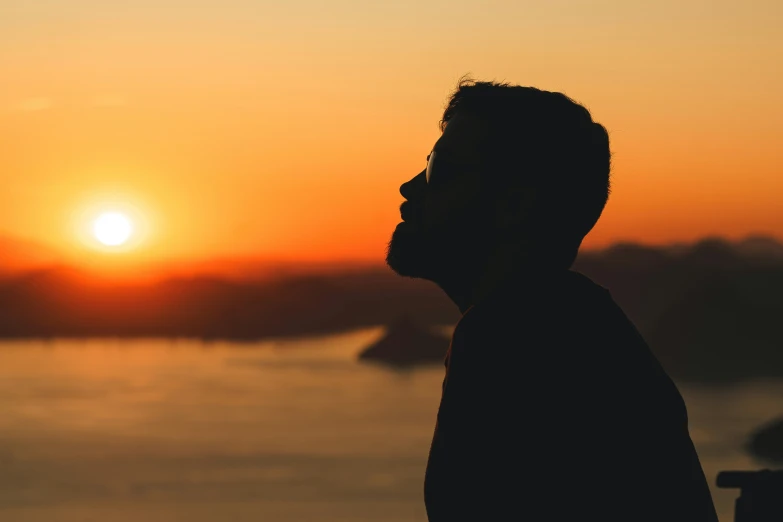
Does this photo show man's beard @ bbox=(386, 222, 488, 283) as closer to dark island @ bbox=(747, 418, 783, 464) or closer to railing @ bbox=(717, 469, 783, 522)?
railing @ bbox=(717, 469, 783, 522)

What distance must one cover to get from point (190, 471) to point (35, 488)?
25.3m

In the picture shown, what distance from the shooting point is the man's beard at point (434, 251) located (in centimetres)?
239

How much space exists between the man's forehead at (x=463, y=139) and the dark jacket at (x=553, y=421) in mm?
319

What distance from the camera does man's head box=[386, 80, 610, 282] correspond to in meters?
2.35

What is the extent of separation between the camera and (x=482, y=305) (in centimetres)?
215

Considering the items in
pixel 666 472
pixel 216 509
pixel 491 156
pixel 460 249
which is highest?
pixel 216 509

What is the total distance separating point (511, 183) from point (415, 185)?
0.84 ft

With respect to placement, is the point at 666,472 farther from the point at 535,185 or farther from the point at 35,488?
the point at 35,488

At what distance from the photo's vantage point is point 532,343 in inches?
82.4

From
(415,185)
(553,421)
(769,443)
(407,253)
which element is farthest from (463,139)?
(769,443)

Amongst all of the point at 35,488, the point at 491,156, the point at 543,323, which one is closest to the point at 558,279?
the point at 543,323

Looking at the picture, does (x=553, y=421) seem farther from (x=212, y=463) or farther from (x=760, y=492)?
(x=212, y=463)

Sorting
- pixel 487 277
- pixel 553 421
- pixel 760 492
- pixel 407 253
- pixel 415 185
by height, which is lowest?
pixel 553 421

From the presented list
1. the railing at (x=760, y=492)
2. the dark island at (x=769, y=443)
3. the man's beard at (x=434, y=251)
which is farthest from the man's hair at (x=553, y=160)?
the dark island at (x=769, y=443)
